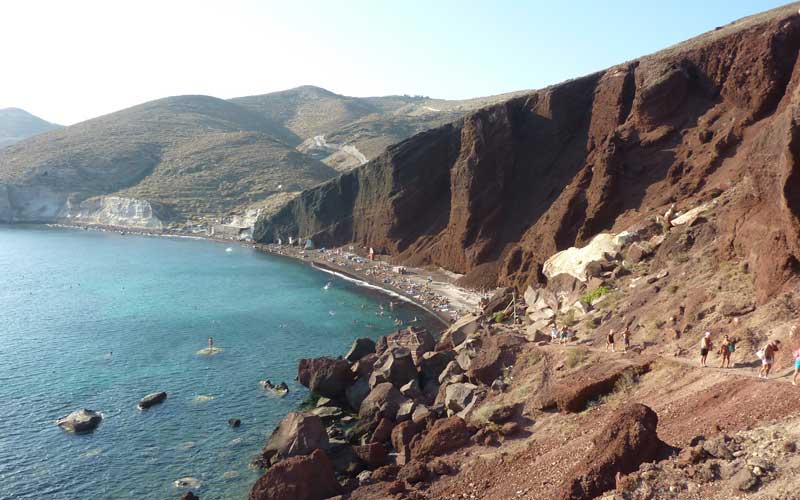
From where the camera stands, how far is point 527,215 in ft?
222

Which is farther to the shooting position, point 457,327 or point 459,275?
point 459,275

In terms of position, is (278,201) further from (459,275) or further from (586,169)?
(586,169)

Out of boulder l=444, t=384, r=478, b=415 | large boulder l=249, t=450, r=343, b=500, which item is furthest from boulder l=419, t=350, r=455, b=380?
Result: large boulder l=249, t=450, r=343, b=500

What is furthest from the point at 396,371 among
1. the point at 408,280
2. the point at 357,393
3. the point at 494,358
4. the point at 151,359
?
the point at 408,280

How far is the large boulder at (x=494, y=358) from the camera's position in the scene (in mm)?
30422

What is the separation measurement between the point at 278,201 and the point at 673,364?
118 meters

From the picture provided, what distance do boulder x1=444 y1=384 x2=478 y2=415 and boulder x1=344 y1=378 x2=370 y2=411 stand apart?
7.53 meters

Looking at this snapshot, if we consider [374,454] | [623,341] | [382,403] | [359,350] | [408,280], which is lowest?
[374,454]

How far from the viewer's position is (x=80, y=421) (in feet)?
Result: 105

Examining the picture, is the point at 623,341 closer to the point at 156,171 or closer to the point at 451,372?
the point at 451,372

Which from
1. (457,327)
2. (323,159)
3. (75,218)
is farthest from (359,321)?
(323,159)

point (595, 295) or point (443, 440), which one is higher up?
point (595, 295)

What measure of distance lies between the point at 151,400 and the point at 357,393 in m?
13.8

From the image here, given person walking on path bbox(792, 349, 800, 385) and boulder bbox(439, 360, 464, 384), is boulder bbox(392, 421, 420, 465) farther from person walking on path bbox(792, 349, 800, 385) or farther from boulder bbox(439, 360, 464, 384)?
person walking on path bbox(792, 349, 800, 385)
